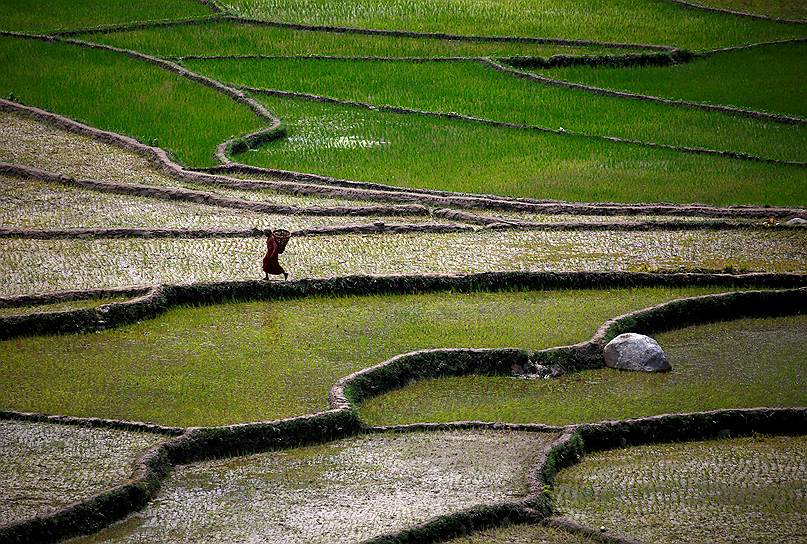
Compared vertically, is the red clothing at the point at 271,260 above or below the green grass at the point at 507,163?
below

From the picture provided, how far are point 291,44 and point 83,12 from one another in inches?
174

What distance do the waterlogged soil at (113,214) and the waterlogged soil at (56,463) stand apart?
16.8 ft

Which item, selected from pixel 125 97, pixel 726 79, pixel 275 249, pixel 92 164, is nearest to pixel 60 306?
pixel 275 249

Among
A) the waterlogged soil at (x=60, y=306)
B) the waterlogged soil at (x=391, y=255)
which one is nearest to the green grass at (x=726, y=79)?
the waterlogged soil at (x=391, y=255)

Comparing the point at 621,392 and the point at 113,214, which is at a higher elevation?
the point at 113,214

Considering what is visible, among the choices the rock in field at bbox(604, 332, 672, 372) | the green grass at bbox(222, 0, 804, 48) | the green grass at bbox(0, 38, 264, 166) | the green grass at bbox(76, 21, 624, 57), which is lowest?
the rock in field at bbox(604, 332, 672, 372)

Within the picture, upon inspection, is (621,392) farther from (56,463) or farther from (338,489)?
(56,463)

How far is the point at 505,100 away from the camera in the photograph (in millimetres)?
20016

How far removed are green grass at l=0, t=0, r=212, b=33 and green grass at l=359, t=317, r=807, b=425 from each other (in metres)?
15.5

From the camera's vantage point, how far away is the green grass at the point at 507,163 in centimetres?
1588

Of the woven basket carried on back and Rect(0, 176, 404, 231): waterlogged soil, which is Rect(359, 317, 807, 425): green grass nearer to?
the woven basket carried on back

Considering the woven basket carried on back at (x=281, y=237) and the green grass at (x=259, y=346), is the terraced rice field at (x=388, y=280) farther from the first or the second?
the woven basket carried on back at (x=281, y=237)

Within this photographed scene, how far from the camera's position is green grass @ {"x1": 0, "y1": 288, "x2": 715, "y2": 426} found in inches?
359

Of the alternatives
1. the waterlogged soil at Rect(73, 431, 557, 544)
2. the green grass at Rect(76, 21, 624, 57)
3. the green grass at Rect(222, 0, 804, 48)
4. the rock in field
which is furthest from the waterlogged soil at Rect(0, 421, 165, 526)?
the green grass at Rect(222, 0, 804, 48)
